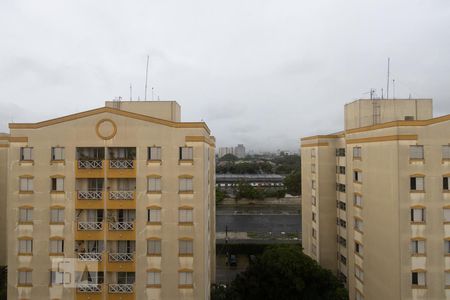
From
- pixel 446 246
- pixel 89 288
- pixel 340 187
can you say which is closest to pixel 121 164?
pixel 89 288

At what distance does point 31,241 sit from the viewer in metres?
23.4

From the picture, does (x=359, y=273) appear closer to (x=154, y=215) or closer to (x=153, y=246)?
(x=153, y=246)

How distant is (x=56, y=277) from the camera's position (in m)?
23.2

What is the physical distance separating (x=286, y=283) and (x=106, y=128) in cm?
1841

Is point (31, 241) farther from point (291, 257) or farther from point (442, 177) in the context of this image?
point (442, 177)

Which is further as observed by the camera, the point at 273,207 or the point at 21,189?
the point at 273,207

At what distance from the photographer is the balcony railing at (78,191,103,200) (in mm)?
23297

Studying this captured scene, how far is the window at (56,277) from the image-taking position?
75.9 ft

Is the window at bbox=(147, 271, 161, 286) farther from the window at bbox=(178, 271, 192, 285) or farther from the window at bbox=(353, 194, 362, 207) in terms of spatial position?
the window at bbox=(353, 194, 362, 207)

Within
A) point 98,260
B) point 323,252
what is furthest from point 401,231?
point 98,260

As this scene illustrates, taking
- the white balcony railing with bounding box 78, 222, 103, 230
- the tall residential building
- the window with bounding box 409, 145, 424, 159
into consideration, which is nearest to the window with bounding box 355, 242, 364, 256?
the tall residential building

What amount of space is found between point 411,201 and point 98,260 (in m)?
21.6

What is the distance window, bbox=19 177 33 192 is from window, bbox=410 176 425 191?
26.2m

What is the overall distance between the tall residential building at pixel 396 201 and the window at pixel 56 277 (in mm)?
22643
